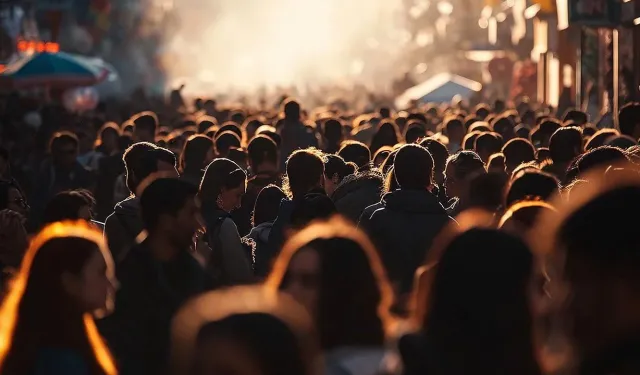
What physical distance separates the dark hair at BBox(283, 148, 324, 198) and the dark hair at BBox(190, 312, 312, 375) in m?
5.66

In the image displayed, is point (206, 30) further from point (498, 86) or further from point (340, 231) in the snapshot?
point (340, 231)

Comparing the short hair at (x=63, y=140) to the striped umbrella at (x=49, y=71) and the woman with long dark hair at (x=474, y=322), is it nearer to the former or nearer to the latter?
the woman with long dark hair at (x=474, y=322)

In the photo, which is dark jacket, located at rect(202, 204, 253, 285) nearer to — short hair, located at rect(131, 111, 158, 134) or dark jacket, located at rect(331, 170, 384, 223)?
dark jacket, located at rect(331, 170, 384, 223)

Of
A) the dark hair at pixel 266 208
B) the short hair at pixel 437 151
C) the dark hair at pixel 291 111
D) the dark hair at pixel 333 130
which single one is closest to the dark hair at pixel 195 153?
the short hair at pixel 437 151

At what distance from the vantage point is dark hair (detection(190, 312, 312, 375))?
3221 mm

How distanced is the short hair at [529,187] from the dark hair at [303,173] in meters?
1.54

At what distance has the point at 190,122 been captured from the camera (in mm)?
21719

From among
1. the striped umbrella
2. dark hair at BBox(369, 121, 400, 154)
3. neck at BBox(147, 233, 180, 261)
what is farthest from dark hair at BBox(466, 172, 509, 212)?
the striped umbrella

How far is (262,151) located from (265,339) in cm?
850

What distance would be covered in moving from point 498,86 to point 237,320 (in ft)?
200

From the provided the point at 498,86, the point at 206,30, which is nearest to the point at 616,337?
the point at 498,86

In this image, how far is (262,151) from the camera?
11.7 meters

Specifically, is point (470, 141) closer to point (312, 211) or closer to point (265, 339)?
point (312, 211)

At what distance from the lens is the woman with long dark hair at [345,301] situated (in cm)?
429
